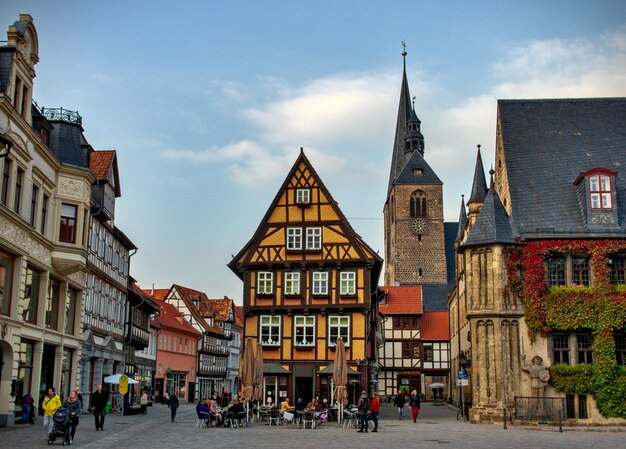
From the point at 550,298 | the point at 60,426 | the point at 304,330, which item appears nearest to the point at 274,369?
the point at 304,330

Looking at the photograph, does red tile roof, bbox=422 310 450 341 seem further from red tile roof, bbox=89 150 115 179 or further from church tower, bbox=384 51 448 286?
red tile roof, bbox=89 150 115 179

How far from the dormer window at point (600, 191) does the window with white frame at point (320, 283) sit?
1439 cm

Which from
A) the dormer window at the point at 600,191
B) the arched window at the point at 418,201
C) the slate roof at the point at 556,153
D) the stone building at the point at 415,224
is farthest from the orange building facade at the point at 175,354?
the arched window at the point at 418,201

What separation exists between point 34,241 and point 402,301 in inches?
1889

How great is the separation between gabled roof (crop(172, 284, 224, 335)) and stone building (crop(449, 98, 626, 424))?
4635 centimetres

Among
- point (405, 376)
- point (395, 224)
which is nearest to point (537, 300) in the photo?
point (405, 376)

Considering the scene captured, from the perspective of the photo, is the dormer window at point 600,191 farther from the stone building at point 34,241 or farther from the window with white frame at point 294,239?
the stone building at point 34,241

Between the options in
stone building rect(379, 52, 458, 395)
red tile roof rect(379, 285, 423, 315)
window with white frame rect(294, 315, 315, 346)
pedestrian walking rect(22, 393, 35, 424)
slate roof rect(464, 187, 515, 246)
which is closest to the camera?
pedestrian walking rect(22, 393, 35, 424)

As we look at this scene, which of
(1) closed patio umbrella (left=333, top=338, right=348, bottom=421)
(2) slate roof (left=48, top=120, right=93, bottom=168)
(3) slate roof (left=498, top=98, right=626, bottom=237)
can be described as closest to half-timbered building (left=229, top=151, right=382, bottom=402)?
(1) closed patio umbrella (left=333, top=338, right=348, bottom=421)

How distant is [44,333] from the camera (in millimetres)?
29922

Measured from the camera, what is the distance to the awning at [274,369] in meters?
40.7

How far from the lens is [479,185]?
1789 inches

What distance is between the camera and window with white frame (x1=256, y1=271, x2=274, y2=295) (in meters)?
42.3

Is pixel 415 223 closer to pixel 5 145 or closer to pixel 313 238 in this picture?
pixel 313 238
